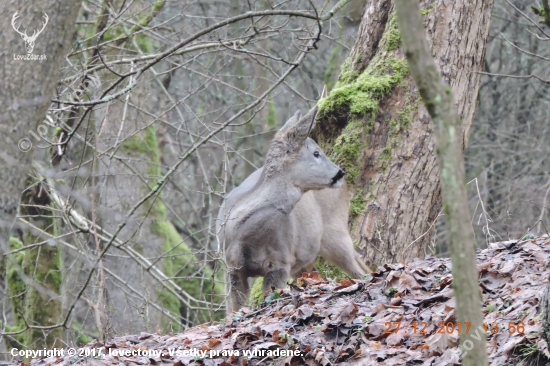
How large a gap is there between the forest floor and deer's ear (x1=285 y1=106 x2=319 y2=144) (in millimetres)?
1865

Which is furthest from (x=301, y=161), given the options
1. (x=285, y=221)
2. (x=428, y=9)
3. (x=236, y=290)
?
(x=428, y=9)

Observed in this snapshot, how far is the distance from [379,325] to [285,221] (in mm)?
2529

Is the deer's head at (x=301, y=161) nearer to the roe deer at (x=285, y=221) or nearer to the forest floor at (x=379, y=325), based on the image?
the roe deer at (x=285, y=221)

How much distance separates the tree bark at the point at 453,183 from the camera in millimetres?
2744

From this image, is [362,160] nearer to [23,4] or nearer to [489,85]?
[23,4]

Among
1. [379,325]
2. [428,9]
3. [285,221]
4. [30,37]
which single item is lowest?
[379,325]

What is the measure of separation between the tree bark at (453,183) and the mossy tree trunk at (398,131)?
5147 mm

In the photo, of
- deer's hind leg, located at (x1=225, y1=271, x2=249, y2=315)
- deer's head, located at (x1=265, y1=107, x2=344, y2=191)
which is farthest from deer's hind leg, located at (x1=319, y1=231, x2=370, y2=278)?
deer's hind leg, located at (x1=225, y1=271, x2=249, y2=315)

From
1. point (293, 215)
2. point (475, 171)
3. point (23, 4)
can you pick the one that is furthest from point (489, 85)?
point (23, 4)

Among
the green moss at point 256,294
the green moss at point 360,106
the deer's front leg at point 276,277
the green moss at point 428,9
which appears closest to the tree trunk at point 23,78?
the deer's front leg at point 276,277

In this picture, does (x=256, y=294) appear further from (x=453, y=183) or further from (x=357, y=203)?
(x=453, y=183)

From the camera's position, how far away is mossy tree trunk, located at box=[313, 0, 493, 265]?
797cm

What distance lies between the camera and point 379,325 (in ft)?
16.5

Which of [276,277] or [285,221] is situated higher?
[285,221]
